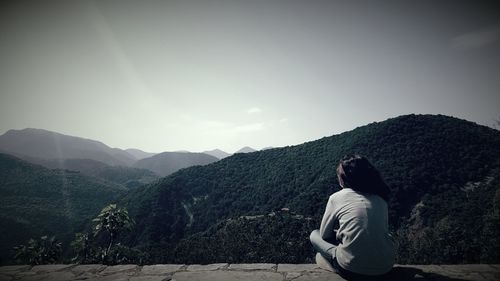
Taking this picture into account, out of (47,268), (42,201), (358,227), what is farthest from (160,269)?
(42,201)

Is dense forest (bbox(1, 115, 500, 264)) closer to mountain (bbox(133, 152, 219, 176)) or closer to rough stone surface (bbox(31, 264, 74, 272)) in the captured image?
rough stone surface (bbox(31, 264, 74, 272))

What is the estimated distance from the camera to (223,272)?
11.3ft

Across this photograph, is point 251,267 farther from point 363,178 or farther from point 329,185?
point 329,185

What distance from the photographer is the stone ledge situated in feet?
9.52

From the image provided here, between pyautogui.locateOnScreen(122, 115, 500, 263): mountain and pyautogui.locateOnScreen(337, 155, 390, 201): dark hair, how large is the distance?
20.7m

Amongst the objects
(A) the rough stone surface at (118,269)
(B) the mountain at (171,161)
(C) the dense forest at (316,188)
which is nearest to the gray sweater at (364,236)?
(A) the rough stone surface at (118,269)

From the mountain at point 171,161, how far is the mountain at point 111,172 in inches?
1789

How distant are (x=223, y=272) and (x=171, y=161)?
189 meters

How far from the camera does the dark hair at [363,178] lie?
271 cm

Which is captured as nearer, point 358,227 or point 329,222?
point 358,227

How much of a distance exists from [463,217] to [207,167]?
45.1 meters

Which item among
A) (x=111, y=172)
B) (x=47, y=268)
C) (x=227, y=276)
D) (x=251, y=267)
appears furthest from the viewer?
(x=111, y=172)

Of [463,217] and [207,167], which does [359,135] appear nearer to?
[463,217]

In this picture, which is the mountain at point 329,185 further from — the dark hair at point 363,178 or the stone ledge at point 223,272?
the dark hair at point 363,178
